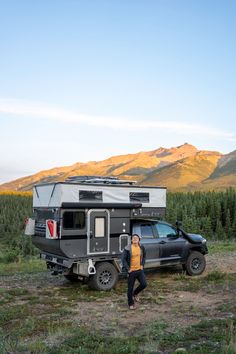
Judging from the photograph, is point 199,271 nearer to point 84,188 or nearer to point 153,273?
point 153,273

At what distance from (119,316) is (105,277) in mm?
3063

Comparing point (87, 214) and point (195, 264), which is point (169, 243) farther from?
point (87, 214)

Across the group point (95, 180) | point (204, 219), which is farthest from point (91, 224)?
point (204, 219)

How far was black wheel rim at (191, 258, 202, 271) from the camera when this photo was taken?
14.9 meters

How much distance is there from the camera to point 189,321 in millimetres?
9203

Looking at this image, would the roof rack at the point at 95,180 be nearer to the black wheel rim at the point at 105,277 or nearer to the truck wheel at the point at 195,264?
the black wheel rim at the point at 105,277

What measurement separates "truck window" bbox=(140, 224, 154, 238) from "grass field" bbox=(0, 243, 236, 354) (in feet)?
4.84

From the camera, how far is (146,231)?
13.9 metres

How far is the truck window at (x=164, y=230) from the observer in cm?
1423

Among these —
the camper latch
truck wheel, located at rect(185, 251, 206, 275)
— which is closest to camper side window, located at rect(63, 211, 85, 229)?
the camper latch

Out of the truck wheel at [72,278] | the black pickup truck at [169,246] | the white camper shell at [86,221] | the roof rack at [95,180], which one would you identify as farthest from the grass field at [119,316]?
the roof rack at [95,180]

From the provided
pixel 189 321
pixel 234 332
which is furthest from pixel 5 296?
pixel 234 332

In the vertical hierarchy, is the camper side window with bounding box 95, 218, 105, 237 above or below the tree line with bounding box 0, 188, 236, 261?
above

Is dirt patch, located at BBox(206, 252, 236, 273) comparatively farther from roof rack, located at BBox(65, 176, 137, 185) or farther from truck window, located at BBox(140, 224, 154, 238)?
roof rack, located at BBox(65, 176, 137, 185)
